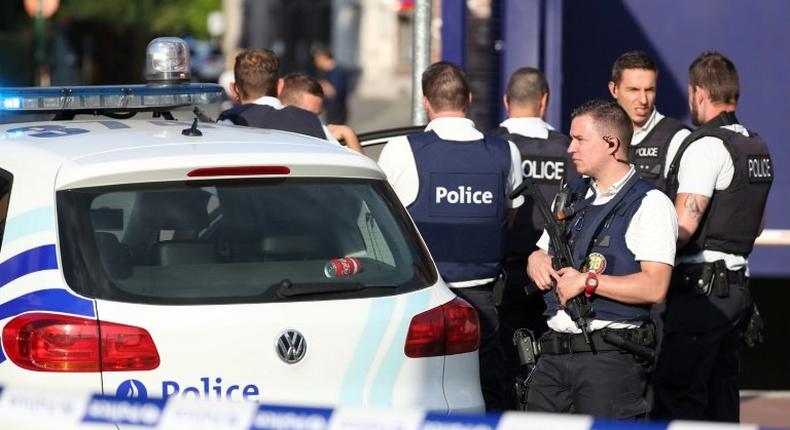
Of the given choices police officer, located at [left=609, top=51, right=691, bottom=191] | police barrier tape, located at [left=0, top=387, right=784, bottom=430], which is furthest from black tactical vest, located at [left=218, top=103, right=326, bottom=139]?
police barrier tape, located at [left=0, top=387, right=784, bottom=430]

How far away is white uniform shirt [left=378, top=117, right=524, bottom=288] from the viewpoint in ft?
20.5

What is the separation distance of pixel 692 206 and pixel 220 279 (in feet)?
8.19

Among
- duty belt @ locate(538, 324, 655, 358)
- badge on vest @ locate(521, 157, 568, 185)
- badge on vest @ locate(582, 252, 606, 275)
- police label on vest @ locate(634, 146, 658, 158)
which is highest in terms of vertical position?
police label on vest @ locate(634, 146, 658, 158)

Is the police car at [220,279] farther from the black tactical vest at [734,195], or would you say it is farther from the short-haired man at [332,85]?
the short-haired man at [332,85]

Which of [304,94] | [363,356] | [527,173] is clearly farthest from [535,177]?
[363,356]

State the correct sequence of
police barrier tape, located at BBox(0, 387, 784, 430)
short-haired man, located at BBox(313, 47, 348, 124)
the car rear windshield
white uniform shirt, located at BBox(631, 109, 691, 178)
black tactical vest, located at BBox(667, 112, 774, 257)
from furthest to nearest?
1. short-haired man, located at BBox(313, 47, 348, 124)
2. white uniform shirt, located at BBox(631, 109, 691, 178)
3. black tactical vest, located at BBox(667, 112, 774, 257)
4. the car rear windshield
5. police barrier tape, located at BBox(0, 387, 784, 430)

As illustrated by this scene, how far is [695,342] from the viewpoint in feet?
21.3

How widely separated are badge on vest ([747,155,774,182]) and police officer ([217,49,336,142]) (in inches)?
77.3

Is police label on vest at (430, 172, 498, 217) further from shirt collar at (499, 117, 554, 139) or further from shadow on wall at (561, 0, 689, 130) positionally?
shadow on wall at (561, 0, 689, 130)

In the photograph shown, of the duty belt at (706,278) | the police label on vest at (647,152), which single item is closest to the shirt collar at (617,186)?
the duty belt at (706,278)

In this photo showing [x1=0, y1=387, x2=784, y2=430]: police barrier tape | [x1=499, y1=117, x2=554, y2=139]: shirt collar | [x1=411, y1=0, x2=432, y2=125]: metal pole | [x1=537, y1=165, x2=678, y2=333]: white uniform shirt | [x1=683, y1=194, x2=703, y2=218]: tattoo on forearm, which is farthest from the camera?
[x1=411, y1=0, x2=432, y2=125]: metal pole

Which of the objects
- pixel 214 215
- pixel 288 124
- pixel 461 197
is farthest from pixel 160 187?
pixel 288 124

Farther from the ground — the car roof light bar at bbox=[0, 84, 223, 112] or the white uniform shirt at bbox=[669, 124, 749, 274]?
the car roof light bar at bbox=[0, 84, 223, 112]

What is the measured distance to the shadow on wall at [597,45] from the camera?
406 inches
